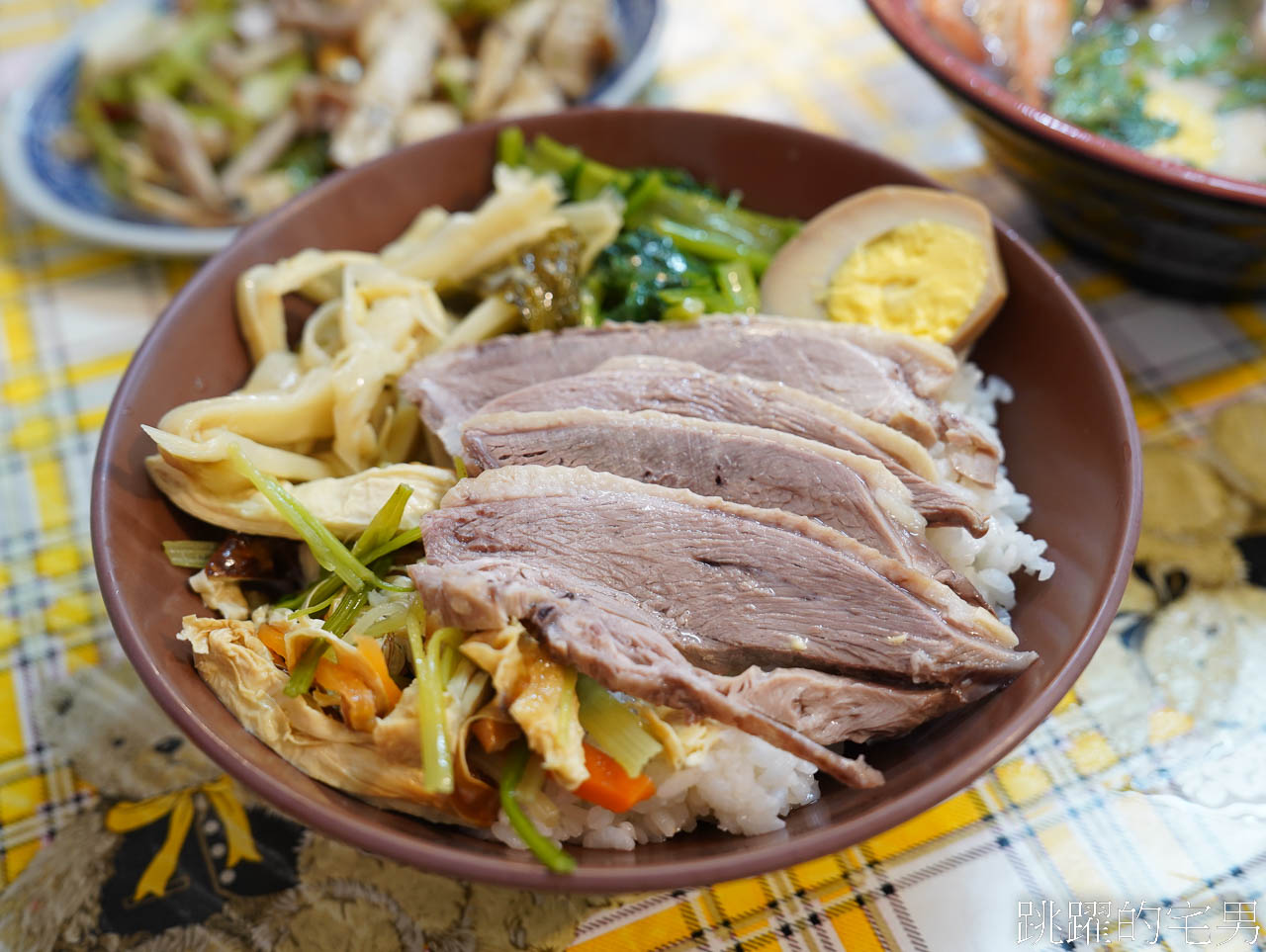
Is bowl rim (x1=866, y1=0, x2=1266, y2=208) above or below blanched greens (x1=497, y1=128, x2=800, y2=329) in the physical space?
above

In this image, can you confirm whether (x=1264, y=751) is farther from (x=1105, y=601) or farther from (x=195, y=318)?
(x=195, y=318)

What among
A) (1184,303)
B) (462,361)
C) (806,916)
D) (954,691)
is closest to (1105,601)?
(954,691)

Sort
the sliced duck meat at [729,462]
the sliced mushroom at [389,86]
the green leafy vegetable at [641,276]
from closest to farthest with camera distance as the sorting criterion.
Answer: the sliced duck meat at [729,462]
the green leafy vegetable at [641,276]
the sliced mushroom at [389,86]

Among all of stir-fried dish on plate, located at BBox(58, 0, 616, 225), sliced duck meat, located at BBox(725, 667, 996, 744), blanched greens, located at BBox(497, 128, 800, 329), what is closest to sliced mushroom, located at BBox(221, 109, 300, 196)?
stir-fried dish on plate, located at BBox(58, 0, 616, 225)

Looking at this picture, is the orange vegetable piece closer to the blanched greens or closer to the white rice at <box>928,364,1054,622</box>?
the blanched greens

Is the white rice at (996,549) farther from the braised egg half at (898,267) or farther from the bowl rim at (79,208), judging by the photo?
the bowl rim at (79,208)

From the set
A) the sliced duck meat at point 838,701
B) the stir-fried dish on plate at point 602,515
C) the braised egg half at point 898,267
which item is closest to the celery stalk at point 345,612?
the stir-fried dish on plate at point 602,515

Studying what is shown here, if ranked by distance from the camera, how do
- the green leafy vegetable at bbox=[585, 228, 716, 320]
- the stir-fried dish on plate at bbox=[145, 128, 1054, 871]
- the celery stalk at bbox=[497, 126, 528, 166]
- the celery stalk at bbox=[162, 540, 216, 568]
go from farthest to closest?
1. the celery stalk at bbox=[497, 126, 528, 166]
2. the green leafy vegetable at bbox=[585, 228, 716, 320]
3. the celery stalk at bbox=[162, 540, 216, 568]
4. the stir-fried dish on plate at bbox=[145, 128, 1054, 871]

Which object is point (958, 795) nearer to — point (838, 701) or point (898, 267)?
point (838, 701)
